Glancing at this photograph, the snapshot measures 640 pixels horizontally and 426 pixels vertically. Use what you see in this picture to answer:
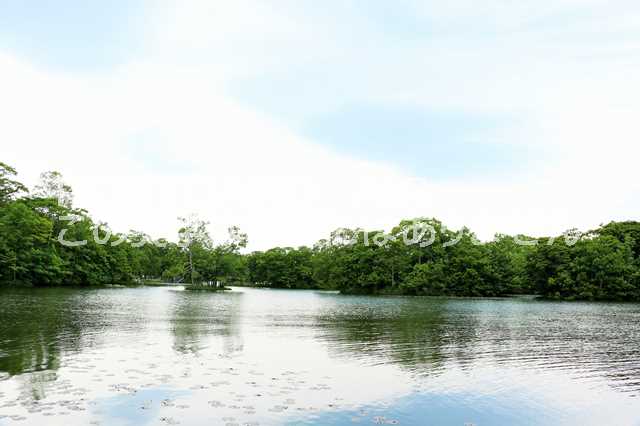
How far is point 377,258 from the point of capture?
105 m

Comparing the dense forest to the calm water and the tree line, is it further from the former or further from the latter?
the calm water

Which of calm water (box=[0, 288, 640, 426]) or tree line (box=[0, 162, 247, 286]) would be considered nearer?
calm water (box=[0, 288, 640, 426])

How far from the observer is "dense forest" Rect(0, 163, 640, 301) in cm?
7856

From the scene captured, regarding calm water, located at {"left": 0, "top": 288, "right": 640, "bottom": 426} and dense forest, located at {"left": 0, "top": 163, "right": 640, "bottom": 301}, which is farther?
dense forest, located at {"left": 0, "top": 163, "right": 640, "bottom": 301}

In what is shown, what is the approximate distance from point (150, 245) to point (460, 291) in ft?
288

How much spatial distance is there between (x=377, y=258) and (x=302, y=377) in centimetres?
9177

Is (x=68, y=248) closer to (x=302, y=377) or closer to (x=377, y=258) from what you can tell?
(x=377, y=258)

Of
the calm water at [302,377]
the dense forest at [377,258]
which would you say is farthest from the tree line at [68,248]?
the calm water at [302,377]

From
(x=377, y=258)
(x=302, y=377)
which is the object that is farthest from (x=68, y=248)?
(x=302, y=377)

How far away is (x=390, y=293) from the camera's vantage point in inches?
3937

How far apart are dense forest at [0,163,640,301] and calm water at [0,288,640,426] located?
60880 millimetres

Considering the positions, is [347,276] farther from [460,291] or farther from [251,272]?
[251,272]

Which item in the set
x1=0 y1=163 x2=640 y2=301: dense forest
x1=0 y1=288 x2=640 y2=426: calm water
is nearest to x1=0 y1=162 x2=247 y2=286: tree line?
x1=0 y1=163 x2=640 y2=301: dense forest

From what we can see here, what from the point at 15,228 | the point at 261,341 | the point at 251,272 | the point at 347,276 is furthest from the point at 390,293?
the point at 261,341
